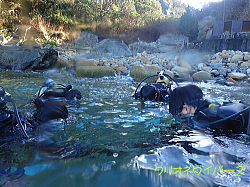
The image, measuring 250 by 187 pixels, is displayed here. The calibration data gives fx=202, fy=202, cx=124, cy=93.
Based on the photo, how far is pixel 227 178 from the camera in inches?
62.8

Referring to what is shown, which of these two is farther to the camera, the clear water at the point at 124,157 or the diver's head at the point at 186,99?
the diver's head at the point at 186,99

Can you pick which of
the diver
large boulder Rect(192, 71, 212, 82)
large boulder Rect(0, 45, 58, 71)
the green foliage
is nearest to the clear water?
the diver

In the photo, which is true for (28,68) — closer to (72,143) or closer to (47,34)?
(47,34)

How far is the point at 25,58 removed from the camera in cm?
1205

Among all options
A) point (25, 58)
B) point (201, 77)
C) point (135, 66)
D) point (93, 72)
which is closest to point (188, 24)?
point (201, 77)

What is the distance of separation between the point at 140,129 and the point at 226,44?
54.6ft

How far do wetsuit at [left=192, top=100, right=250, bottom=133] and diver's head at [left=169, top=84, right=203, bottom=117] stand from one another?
143 millimetres

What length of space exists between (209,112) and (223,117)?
0.69ft

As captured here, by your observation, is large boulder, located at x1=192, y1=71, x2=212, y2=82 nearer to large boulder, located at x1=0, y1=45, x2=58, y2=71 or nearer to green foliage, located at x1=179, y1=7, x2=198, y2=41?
large boulder, located at x1=0, y1=45, x2=58, y2=71

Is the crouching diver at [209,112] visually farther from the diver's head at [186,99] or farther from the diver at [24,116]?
the diver at [24,116]

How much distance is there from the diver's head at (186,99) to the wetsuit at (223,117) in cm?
14

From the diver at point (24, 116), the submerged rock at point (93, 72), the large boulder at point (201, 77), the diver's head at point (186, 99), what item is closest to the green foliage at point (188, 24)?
the large boulder at point (201, 77)

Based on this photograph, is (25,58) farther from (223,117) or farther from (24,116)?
(223,117)

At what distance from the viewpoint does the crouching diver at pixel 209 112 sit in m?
2.50
